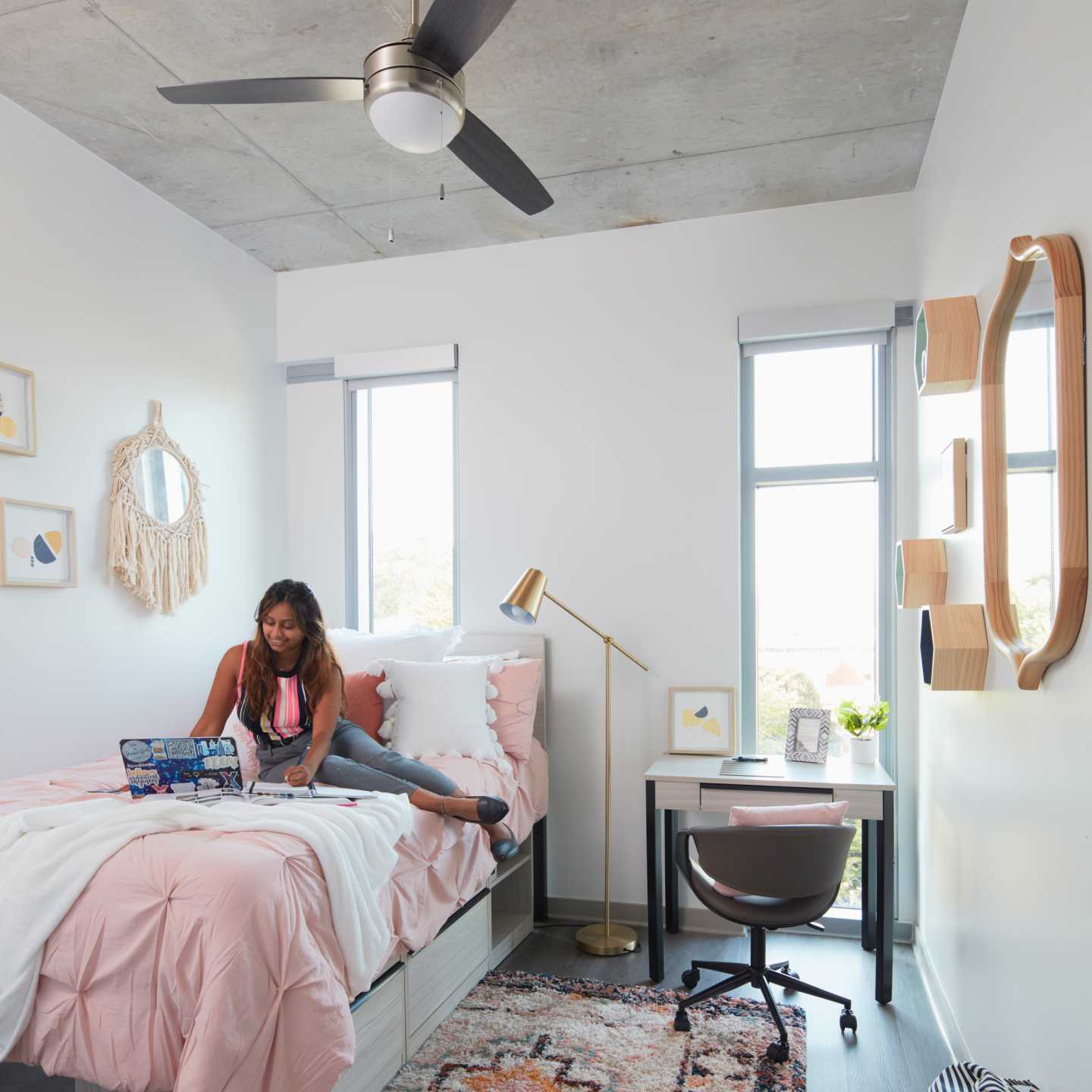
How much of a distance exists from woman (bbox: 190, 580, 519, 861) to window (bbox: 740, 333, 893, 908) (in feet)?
4.57

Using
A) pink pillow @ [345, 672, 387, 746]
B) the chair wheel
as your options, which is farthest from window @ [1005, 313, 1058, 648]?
pink pillow @ [345, 672, 387, 746]

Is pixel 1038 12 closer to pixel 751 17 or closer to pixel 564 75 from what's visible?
pixel 751 17

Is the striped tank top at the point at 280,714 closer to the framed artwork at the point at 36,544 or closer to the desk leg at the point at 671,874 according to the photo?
the framed artwork at the point at 36,544

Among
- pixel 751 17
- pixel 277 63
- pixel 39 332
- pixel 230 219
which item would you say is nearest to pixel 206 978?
pixel 39 332

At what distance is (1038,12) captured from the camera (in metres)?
1.76

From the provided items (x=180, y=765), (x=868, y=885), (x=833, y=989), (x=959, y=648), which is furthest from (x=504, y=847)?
(x=959, y=648)

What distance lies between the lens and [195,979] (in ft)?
5.71

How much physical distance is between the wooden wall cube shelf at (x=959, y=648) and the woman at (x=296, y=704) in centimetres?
147

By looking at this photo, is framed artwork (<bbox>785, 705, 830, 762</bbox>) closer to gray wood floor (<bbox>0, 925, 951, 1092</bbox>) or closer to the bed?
gray wood floor (<bbox>0, 925, 951, 1092</bbox>)

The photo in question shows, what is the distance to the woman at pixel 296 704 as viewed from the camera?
117 inches

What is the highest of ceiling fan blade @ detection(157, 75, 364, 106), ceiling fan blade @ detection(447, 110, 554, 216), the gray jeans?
ceiling fan blade @ detection(157, 75, 364, 106)

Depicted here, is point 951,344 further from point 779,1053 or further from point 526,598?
point 779,1053

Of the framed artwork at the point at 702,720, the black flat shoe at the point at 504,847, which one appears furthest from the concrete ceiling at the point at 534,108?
the black flat shoe at the point at 504,847

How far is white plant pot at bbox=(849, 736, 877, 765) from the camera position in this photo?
3432 mm
